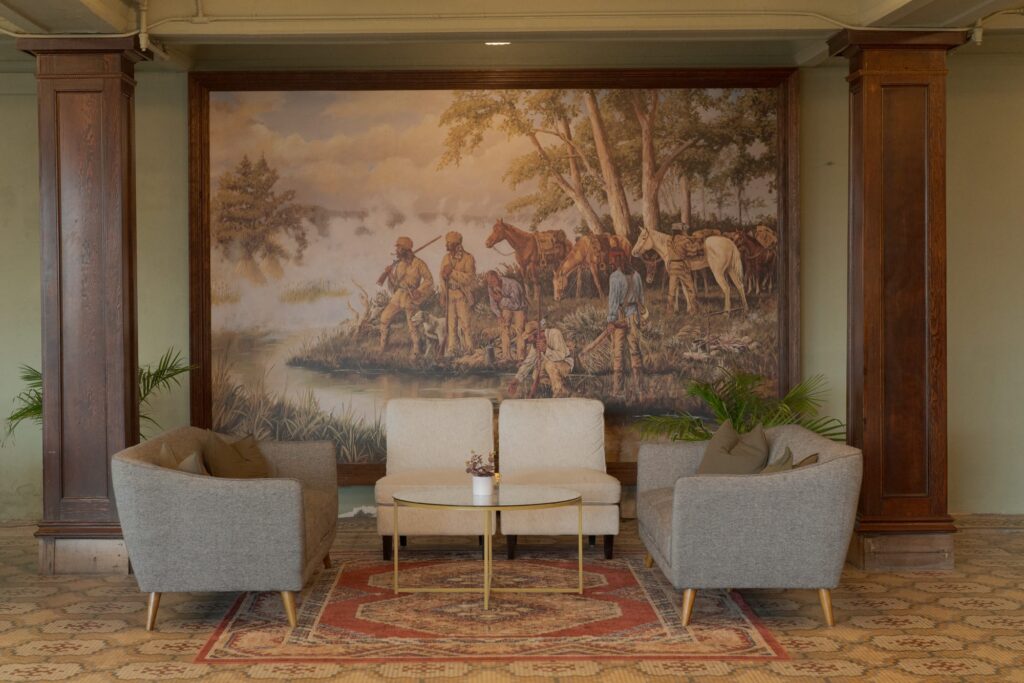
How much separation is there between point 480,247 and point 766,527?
3.73m

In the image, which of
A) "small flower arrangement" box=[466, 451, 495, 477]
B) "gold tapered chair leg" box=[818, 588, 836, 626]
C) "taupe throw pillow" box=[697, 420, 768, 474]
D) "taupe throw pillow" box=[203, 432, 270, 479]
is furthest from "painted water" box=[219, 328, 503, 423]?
"gold tapered chair leg" box=[818, 588, 836, 626]

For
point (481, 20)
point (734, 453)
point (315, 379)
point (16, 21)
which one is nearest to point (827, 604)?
→ point (734, 453)

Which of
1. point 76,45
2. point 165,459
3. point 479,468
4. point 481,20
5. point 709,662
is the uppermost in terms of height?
point 481,20

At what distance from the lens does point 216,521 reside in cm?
554

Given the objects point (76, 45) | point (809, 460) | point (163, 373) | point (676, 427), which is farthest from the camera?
point (676, 427)

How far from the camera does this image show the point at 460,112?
339 inches

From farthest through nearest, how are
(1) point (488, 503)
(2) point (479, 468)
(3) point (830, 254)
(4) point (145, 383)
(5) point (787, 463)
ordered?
(3) point (830, 254), (4) point (145, 383), (2) point (479, 468), (1) point (488, 503), (5) point (787, 463)

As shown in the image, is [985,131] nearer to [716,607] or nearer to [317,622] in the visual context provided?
[716,607]

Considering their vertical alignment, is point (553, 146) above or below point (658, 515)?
above

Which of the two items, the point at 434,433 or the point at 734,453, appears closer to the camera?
the point at 734,453

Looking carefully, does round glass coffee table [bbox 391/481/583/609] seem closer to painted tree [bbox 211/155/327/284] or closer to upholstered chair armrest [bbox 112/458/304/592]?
upholstered chair armrest [bbox 112/458/304/592]

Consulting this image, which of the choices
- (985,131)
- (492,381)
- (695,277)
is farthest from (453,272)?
(985,131)

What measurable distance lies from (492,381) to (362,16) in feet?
9.65

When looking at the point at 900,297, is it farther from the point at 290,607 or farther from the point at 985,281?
the point at 290,607
